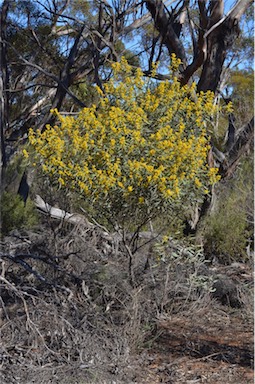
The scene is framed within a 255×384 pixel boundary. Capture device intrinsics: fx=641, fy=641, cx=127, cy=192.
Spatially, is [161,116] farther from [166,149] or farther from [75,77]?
[75,77]

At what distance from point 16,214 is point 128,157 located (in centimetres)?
389

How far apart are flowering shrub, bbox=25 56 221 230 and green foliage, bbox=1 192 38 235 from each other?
9.96ft

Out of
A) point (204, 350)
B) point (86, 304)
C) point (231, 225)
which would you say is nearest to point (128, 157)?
point (86, 304)

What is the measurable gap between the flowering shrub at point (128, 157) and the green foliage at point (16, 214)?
3.04 m

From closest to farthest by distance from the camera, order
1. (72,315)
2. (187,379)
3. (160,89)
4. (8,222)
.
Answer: (187,379) → (72,315) → (160,89) → (8,222)

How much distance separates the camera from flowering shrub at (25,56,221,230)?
17.4 feet

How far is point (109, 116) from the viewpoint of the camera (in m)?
5.61

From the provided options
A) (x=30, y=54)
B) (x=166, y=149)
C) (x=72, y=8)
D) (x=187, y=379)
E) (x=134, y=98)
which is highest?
(x=72, y=8)

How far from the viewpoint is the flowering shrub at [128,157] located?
17.4 ft

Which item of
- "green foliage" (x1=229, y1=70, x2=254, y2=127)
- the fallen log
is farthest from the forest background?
"green foliage" (x1=229, y1=70, x2=254, y2=127)

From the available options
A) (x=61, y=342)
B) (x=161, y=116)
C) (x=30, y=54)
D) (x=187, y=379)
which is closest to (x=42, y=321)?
(x=61, y=342)

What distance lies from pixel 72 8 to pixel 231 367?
29.1ft

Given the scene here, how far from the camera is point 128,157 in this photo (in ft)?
17.7

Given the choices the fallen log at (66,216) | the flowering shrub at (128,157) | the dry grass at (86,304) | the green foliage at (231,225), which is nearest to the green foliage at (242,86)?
the green foliage at (231,225)
